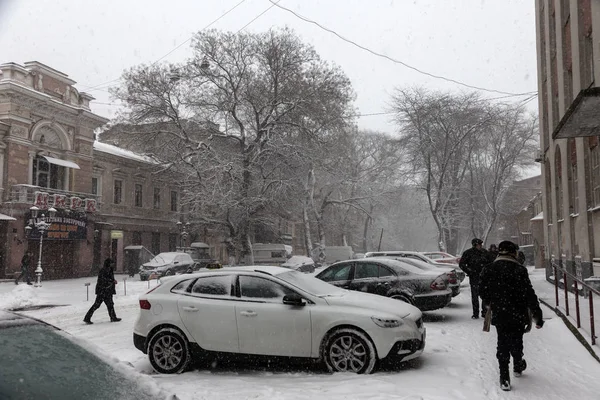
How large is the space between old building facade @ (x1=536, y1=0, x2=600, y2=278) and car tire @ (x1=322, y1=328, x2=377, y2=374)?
15.9 ft

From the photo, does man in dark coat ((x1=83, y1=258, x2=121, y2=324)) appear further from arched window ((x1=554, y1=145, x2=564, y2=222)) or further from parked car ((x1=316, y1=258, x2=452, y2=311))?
arched window ((x1=554, y1=145, x2=564, y2=222))

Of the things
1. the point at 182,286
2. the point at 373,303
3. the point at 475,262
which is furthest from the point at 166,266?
the point at 373,303

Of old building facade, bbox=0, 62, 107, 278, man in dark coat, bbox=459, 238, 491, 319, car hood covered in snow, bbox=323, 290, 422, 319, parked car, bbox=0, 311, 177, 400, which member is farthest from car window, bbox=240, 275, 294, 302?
old building facade, bbox=0, 62, 107, 278

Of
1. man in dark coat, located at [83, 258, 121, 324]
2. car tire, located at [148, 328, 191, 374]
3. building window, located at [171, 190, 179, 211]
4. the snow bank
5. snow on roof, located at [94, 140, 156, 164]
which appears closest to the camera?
car tire, located at [148, 328, 191, 374]

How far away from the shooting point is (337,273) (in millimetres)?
11422

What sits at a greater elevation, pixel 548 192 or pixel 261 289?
pixel 548 192

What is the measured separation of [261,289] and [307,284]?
740mm

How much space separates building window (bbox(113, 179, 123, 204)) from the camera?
126ft

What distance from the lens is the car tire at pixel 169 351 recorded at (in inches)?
279

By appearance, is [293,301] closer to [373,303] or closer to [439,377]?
[373,303]

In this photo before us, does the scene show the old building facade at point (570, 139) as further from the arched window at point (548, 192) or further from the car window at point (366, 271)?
the car window at point (366, 271)

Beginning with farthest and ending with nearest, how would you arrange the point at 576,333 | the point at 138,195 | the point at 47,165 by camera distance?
the point at 138,195 < the point at 47,165 < the point at 576,333

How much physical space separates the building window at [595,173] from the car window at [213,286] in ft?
35.7

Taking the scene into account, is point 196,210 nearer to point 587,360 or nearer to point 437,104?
point 437,104
